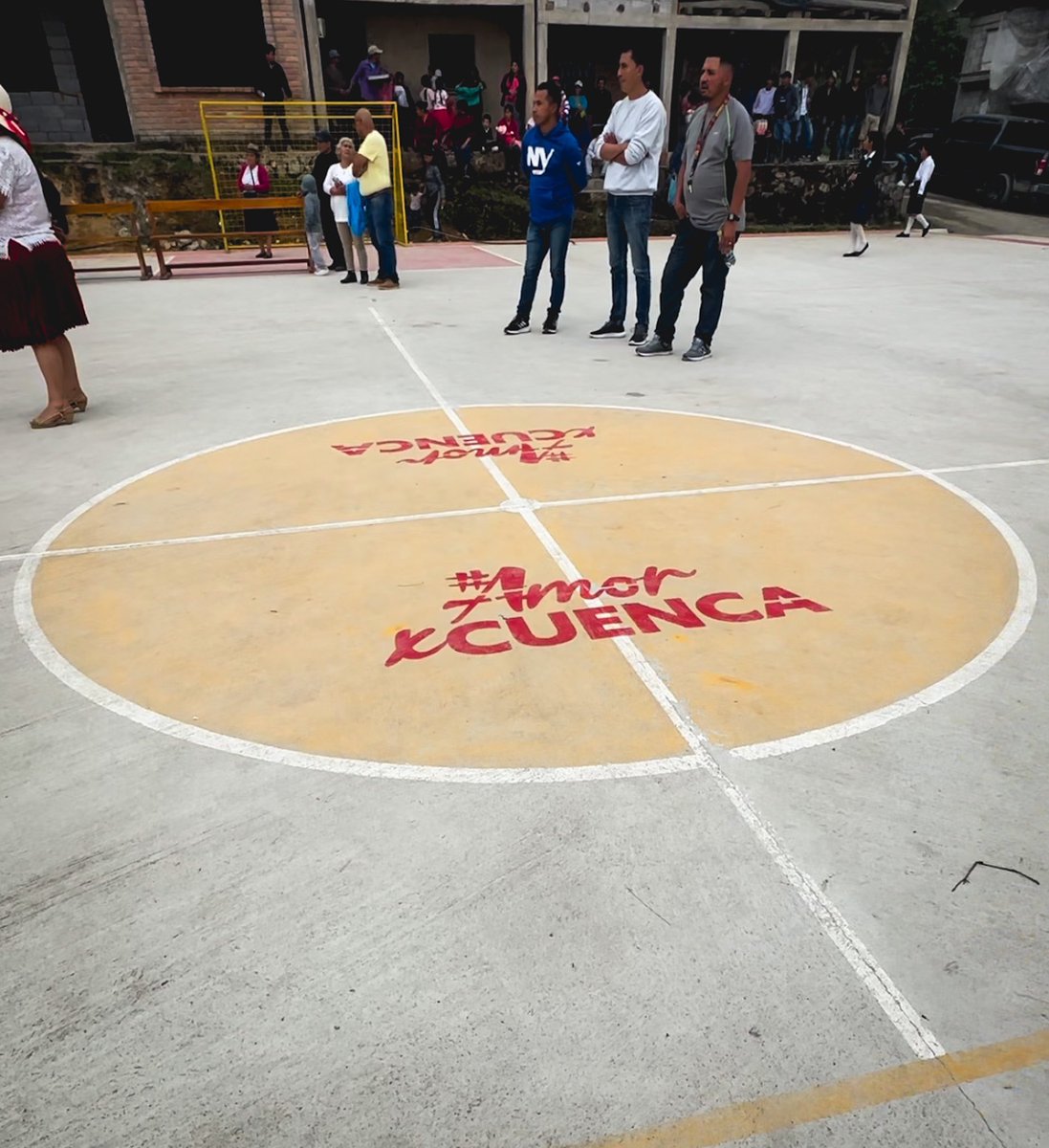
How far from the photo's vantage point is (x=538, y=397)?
5836 millimetres

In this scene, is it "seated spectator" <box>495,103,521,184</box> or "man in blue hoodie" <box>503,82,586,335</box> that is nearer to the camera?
"man in blue hoodie" <box>503,82,586,335</box>

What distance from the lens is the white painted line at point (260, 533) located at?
3.68 meters

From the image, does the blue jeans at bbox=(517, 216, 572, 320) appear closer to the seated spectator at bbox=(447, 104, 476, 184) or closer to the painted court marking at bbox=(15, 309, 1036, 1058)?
the painted court marking at bbox=(15, 309, 1036, 1058)

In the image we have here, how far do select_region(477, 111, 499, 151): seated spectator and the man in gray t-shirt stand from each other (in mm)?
13310

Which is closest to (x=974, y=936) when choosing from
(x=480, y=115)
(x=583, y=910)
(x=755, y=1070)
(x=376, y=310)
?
(x=755, y=1070)

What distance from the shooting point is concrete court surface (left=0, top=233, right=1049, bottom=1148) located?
4.92 feet

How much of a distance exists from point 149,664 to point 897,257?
47.1ft

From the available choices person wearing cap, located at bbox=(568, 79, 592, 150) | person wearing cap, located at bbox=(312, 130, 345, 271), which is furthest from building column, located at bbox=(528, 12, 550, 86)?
person wearing cap, located at bbox=(312, 130, 345, 271)

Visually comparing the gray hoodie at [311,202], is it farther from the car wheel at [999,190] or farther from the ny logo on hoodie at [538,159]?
the car wheel at [999,190]

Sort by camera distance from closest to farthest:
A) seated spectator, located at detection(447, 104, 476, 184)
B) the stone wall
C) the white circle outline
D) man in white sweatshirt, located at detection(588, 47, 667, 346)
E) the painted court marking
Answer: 1. the painted court marking
2. the white circle outline
3. man in white sweatshirt, located at detection(588, 47, 667, 346)
4. the stone wall
5. seated spectator, located at detection(447, 104, 476, 184)

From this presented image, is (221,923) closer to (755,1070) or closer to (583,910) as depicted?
(583,910)

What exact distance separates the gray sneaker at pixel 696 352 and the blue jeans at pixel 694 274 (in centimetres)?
4

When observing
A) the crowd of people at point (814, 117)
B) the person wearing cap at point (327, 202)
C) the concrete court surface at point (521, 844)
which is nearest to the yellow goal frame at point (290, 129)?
the person wearing cap at point (327, 202)

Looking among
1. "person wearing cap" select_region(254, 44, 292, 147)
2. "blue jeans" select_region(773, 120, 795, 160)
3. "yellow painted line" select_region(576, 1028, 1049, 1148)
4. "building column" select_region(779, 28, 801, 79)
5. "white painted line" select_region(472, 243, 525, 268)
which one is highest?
"building column" select_region(779, 28, 801, 79)
